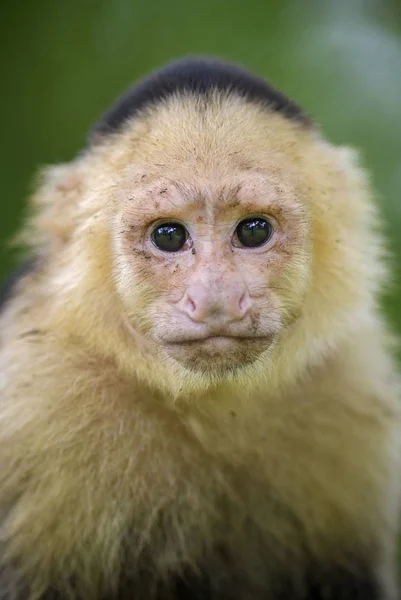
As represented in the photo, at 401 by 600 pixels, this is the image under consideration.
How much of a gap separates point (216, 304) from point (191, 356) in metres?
0.21

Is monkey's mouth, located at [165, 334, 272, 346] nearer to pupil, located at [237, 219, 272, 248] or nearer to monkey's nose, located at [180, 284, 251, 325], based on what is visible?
monkey's nose, located at [180, 284, 251, 325]

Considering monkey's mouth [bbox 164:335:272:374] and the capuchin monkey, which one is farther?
the capuchin monkey

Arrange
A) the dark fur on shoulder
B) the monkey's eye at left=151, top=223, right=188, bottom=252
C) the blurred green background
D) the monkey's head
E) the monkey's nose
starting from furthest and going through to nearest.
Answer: the blurred green background, the dark fur on shoulder, the monkey's eye at left=151, top=223, right=188, bottom=252, the monkey's head, the monkey's nose

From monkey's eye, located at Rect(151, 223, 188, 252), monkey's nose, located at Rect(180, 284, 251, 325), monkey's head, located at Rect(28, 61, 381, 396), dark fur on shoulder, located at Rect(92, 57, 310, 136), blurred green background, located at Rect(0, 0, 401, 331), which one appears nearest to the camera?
monkey's nose, located at Rect(180, 284, 251, 325)

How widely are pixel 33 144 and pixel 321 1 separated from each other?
7.33ft

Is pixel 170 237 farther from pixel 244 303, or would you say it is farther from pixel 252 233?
pixel 244 303

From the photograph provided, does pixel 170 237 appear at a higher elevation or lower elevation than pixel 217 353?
higher

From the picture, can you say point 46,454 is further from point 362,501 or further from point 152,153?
point 362,501

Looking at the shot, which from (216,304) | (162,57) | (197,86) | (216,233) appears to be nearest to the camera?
(216,304)

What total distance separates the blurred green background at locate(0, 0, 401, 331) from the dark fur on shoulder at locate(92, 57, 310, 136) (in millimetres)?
2572

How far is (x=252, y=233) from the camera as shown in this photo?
7.57 feet

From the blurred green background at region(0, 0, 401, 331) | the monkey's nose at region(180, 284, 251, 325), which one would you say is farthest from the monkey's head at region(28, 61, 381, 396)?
the blurred green background at region(0, 0, 401, 331)

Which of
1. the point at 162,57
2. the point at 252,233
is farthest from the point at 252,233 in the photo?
the point at 162,57

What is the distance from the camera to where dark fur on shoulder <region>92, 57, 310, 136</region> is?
2.51m
